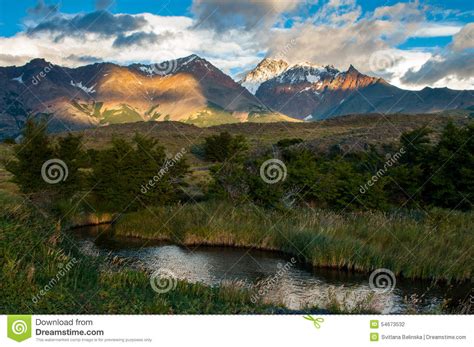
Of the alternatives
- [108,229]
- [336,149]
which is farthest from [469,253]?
A: [336,149]

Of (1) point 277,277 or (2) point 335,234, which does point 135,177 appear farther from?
(1) point 277,277

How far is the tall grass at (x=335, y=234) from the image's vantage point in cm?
1950

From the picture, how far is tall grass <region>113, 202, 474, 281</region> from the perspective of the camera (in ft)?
64.0

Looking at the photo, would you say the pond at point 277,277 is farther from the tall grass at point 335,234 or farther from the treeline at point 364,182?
the treeline at point 364,182

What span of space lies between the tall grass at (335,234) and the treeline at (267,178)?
1888 mm

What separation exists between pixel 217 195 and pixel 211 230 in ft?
14.8

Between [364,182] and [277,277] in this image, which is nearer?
[277,277]

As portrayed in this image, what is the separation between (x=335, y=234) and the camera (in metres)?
22.2

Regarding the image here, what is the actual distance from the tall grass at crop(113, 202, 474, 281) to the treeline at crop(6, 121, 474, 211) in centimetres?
189

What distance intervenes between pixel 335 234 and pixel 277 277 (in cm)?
432

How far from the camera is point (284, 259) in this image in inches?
910

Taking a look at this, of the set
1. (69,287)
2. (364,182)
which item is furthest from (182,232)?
(69,287)

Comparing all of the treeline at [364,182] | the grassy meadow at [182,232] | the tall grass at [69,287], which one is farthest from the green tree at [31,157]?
the tall grass at [69,287]
